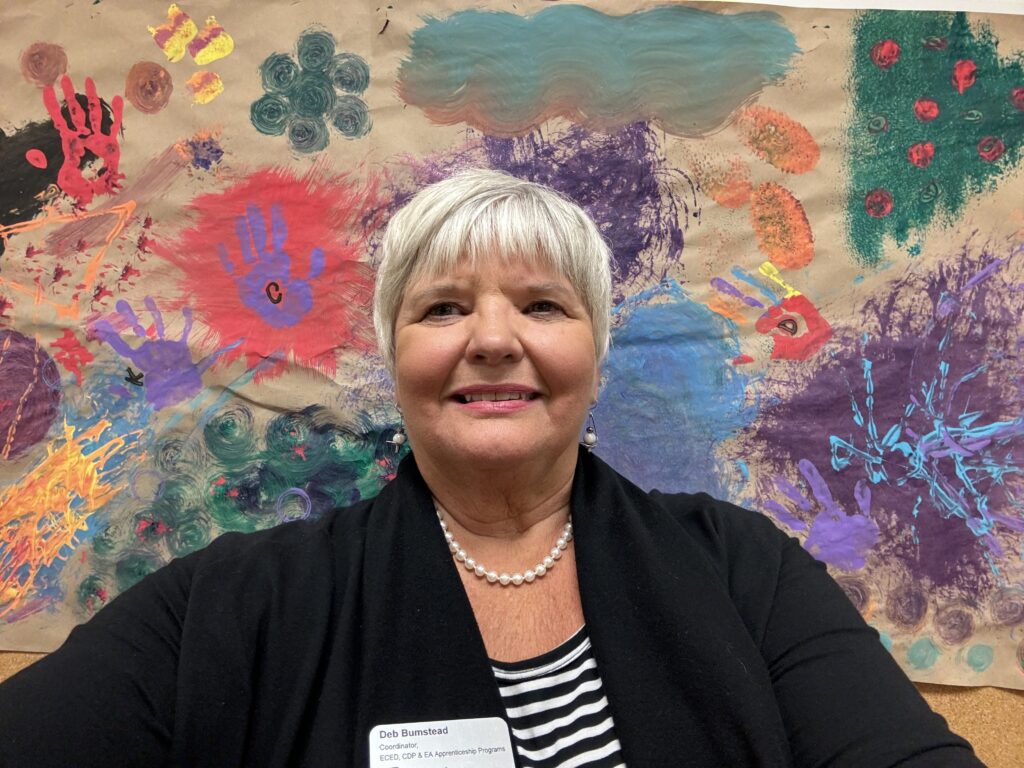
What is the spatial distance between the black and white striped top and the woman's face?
0.28m

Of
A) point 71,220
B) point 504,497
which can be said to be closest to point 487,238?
point 504,497

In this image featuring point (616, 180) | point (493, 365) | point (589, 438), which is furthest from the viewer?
point (616, 180)

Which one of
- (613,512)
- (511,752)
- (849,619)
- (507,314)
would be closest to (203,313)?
(507,314)

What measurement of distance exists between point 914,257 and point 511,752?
1142 millimetres

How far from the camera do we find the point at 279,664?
963 millimetres

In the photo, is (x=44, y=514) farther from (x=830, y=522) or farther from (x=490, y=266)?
(x=830, y=522)

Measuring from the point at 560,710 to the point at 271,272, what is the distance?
0.91 metres

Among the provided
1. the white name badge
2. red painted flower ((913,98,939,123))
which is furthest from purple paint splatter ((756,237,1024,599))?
the white name badge

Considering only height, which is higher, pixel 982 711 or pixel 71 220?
pixel 71 220

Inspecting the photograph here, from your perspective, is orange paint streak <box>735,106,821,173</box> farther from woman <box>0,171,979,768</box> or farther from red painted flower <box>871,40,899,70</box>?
woman <box>0,171,979,768</box>

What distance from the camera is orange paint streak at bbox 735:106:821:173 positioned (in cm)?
140

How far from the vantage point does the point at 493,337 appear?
1.02m

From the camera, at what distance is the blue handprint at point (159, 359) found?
1.34 meters

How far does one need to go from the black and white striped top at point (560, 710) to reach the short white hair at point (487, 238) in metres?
0.47
